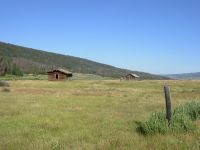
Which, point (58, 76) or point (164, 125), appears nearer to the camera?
point (164, 125)

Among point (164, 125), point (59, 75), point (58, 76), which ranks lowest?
point (164, 125)

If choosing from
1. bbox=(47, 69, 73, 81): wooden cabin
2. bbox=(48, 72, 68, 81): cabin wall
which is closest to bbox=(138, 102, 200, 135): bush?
bbox=(47, 69, 73, 81): wooden cabin

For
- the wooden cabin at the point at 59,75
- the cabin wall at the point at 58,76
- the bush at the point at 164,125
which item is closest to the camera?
the bush at the point at 164,125

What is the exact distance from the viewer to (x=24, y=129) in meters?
12.8

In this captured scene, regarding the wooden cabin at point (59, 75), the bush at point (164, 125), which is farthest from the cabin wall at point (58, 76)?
the bush at point (164, 125)

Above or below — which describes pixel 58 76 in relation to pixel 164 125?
above

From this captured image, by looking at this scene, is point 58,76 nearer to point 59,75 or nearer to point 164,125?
point 59,75

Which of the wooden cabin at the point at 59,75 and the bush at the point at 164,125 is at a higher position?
the wooden cabin at the point at 59,75

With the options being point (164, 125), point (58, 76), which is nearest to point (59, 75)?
point (58, 76)

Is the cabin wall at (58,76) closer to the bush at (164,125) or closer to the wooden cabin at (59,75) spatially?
the wooden cabin at (59,75)

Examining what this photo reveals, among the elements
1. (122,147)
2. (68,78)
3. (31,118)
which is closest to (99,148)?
(122,147)

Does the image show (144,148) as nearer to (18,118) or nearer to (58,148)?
(58,148)

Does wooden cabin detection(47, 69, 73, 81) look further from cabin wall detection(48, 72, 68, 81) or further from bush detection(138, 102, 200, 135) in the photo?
bush detection(138, 102, 200, 135)

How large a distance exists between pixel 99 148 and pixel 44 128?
163 inches
